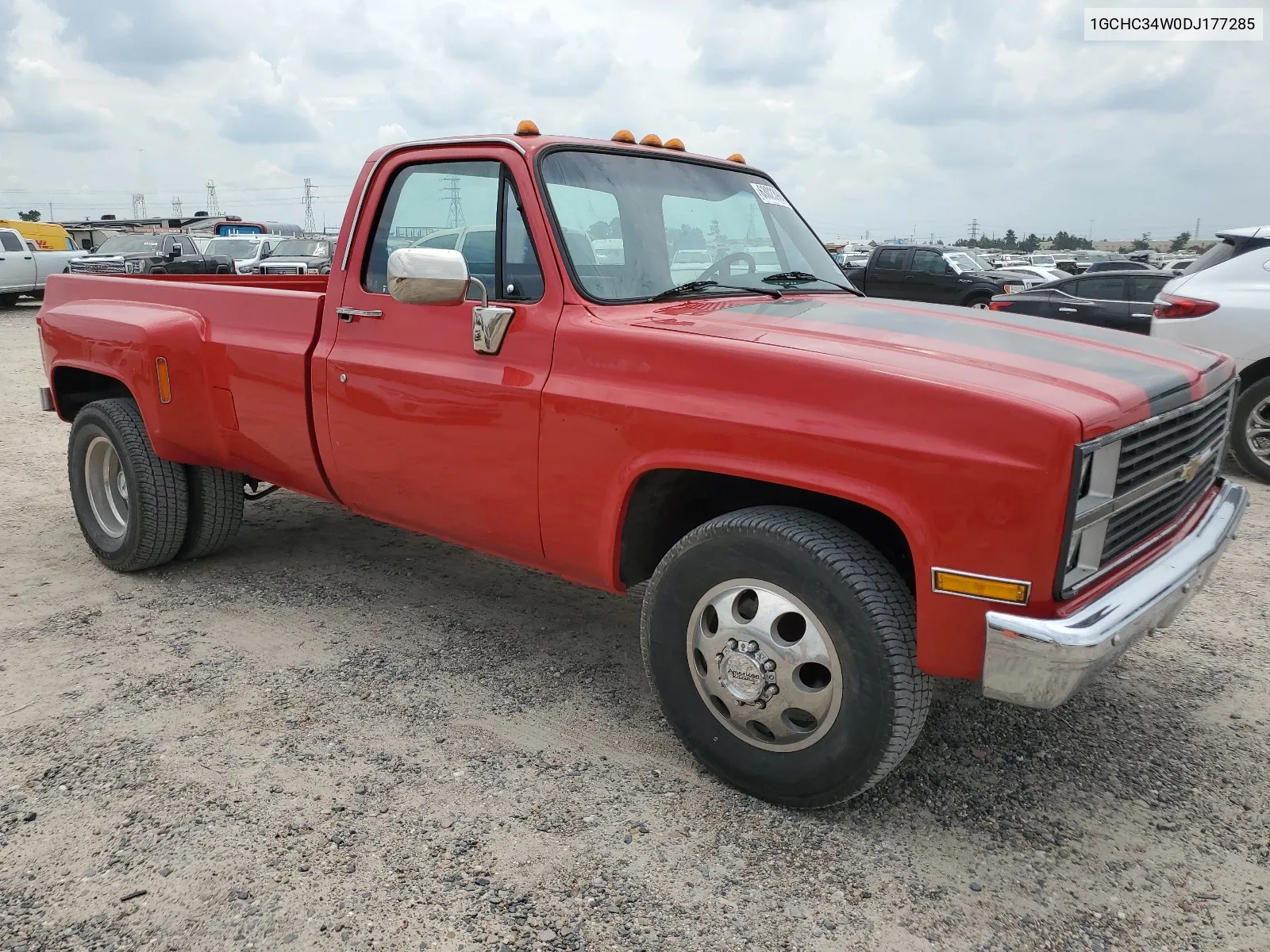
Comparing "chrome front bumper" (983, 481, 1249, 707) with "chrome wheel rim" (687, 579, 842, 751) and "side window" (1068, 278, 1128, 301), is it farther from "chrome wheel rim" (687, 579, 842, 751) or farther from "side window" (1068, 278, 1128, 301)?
"side window" (1068, 278, 1128, 301)

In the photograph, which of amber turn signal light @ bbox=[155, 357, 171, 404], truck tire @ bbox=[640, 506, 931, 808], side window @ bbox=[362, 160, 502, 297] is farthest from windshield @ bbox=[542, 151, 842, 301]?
amber turn signal light @ bbox=[155, 357, 171, 404]

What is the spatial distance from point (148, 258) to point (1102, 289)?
1870 centimetres

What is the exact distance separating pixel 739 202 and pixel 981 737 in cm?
215

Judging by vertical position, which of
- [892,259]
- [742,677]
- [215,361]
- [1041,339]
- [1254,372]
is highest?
[1041,339]

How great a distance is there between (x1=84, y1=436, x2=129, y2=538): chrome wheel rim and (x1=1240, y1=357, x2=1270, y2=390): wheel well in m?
6.88

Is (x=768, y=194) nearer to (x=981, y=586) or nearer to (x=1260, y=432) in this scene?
(x=981, y=586)

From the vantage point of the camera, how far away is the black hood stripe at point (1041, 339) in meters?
2.66

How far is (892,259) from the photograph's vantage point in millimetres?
19156

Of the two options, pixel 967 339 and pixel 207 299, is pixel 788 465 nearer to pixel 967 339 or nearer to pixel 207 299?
pixel 967 339

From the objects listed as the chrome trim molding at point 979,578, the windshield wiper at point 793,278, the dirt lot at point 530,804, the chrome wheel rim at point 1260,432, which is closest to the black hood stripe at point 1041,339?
the windshield wiper at point 793,278

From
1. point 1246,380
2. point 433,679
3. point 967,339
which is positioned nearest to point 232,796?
point 433,679

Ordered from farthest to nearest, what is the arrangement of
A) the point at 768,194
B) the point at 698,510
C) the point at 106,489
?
1. the point at 106,489
2. the point at 768,194
3. the point at 698,510

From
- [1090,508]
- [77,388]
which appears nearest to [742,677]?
Answer: [1090,508]

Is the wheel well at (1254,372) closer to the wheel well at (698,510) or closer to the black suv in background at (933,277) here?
the wheel well at (698,510)
